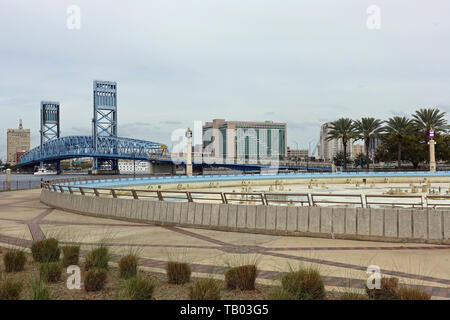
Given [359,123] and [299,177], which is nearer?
[299,177]

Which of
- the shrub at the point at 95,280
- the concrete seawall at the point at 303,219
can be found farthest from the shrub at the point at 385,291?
the concrete seawall at the point at 303,219

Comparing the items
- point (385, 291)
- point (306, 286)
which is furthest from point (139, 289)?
point (385, 291)

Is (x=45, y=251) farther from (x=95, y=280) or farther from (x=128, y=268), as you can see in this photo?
(x=95, y=280)

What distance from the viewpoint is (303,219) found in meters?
12.1

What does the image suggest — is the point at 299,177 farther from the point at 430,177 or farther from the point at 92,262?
the point at 92,262

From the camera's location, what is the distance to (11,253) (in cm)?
805

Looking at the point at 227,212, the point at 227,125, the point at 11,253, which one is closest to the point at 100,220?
the point at 227,212

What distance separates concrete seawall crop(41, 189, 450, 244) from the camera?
10812mm

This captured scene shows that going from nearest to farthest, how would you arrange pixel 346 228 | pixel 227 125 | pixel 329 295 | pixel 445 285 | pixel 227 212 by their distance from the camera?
pixel 329 295, pixel 445 285, pixel 346 228, pixel 227 212, pixel 227 125

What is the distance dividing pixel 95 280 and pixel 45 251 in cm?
267

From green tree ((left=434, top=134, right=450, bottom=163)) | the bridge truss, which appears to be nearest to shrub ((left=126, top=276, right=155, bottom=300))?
green tree ((left=434, top=134, right=450, bottom=163))

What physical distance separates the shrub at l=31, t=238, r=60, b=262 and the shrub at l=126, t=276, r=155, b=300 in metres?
3.32

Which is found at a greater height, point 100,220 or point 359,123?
point 359,123
